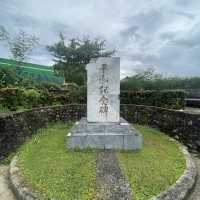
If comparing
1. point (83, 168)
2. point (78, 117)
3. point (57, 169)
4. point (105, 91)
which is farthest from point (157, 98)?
point (57, 169)

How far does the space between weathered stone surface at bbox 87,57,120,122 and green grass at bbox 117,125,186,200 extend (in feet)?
4.18

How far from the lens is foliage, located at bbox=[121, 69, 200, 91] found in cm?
1183

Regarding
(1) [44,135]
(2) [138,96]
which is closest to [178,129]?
(2) [138,96]

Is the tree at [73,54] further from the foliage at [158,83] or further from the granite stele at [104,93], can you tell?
the granite stele at [104,93]

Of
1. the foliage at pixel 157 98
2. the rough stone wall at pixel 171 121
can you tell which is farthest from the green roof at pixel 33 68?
the rough stone wall at pixel 171 121

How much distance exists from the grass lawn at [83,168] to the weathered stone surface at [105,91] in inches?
45.4

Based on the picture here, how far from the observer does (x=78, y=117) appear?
30.2ft

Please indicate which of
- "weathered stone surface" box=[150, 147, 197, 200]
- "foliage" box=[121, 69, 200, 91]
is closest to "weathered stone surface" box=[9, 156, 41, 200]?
"weathered stone surface" box=[150, 147, 197, 200]

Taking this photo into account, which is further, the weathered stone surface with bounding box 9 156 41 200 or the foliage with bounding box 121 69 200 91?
the foliage with bounding box 121 69 200 91

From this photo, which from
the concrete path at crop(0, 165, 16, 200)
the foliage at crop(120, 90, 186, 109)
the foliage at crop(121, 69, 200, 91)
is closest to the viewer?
the concrete path at crop(0, 165, 16, 200)

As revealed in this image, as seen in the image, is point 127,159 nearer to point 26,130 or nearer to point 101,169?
point 101,169

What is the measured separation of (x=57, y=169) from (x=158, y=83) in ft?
32.2

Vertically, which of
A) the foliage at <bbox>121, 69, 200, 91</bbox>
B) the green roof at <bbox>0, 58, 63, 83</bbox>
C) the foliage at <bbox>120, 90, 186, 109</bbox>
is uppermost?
the green roof at <bbox>0, 58, 63, 83</bbox>

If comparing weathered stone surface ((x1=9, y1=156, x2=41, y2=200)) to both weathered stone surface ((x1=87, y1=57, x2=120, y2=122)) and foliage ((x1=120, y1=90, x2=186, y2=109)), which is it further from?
foliage ((x1=120, y1=90, x2=186, y2=109))
